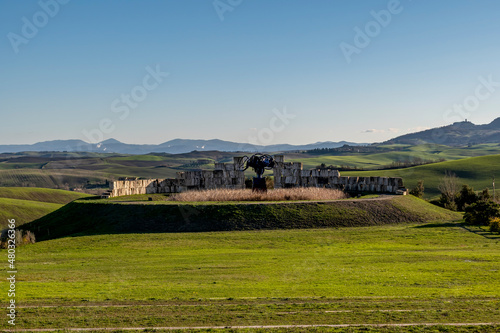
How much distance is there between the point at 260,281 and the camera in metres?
18.1

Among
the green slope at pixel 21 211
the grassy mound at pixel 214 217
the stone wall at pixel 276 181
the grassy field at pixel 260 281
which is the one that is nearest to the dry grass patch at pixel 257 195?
the grassy mound at pixel 214 217

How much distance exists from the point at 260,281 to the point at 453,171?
134584mm

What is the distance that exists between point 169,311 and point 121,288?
3655 mm

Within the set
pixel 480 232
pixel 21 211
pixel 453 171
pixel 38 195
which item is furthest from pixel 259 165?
pixel 453 171

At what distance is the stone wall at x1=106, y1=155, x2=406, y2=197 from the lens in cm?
5034

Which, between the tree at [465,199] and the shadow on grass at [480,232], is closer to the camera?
the shadow on grass at [480,232]

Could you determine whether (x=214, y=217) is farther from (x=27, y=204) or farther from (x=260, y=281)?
(x=27, y=204)

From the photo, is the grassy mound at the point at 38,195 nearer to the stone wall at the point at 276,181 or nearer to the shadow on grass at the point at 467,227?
the stone wall at the point at 276,181

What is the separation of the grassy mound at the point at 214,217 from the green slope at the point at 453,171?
270 feet

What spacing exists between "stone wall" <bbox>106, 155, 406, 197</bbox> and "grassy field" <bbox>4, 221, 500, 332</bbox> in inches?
803

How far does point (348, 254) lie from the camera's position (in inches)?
947

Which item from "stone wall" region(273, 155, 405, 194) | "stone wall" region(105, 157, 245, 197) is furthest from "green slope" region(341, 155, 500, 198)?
"stone wall" region(105, 157, 245, 197)

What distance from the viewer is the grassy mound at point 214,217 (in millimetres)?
33500

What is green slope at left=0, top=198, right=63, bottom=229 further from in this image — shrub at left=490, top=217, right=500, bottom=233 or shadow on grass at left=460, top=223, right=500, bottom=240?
shrub at left=490, top=217, right=500, bottom=233
